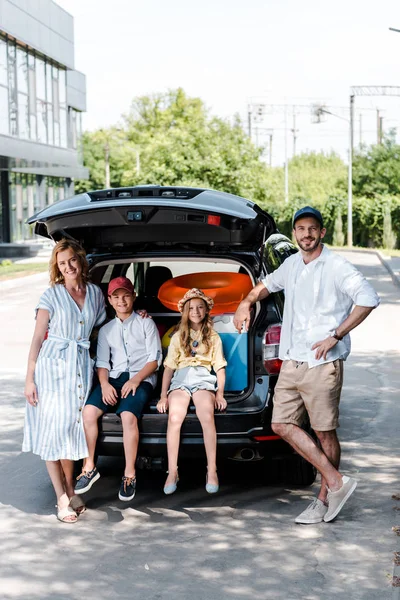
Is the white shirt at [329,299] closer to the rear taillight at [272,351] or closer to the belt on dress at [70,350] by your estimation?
the rear taillight at [272,351]

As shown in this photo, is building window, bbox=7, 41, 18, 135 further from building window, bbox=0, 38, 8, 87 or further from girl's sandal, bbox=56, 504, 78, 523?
girl's sandal, bbox=56, 504, 78, 523

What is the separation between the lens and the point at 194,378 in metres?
5.95

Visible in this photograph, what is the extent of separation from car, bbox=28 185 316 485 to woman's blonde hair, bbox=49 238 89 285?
0.41 ft

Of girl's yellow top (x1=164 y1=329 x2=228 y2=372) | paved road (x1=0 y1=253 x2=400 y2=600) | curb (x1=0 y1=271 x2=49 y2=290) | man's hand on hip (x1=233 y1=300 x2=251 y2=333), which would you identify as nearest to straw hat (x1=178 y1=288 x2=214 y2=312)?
girl's yellow top (x1=164 y1=329 x2=228 y2=372)

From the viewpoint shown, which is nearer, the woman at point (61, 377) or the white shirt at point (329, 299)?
the white shirt at point (329, 299)

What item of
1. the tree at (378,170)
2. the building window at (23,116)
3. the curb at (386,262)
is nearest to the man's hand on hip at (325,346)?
the curb at (386,262)

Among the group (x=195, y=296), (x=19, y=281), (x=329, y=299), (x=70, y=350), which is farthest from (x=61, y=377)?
(x=19, y=281)

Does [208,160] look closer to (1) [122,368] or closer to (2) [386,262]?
(2) [386,262]

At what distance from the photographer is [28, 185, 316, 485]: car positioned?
570 cm

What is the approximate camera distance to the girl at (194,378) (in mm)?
5684

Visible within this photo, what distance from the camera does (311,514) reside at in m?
5.48

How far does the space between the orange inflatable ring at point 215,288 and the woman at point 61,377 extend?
0.90 metres

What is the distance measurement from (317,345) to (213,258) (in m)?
1.24

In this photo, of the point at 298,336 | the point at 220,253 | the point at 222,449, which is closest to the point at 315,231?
the point at 298,336
